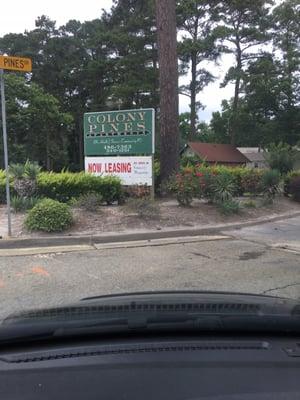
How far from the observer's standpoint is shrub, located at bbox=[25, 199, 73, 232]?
1089cm

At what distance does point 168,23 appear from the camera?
52.2 ft

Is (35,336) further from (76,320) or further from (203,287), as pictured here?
(203,287)

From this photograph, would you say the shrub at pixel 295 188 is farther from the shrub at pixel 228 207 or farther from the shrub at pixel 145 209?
the shrub at pixel 145 209

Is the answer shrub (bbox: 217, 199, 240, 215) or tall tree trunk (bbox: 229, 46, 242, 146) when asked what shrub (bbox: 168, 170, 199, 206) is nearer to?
shrub (bbox: 217, 199, 240, 215)

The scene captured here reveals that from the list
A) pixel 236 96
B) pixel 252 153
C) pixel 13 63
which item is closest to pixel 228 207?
pixel 13 63

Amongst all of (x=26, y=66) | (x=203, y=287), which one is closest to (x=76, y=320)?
(x=203, y=287)

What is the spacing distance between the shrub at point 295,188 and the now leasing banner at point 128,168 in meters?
6.63

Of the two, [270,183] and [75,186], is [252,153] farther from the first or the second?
[75,186]

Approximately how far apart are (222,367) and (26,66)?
8.91 meters

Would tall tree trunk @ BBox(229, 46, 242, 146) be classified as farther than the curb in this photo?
Yes

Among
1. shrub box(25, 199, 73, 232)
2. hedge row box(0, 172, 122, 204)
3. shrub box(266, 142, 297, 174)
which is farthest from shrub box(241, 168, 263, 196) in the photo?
shrub box(25, 199, 73, 232)

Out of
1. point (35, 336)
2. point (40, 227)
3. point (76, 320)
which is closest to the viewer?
point (35, 336)

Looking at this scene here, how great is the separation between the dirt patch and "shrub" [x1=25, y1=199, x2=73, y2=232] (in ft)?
0.52

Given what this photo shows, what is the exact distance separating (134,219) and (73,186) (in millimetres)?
2858
